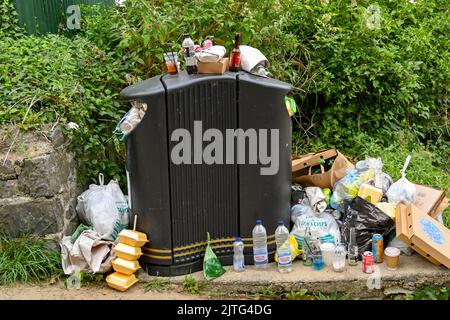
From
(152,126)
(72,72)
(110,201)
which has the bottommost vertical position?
(110,201)

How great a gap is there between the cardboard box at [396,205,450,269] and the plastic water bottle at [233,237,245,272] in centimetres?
112

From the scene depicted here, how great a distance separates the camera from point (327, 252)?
3.87 m

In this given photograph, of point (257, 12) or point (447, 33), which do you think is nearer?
point (257, 12)

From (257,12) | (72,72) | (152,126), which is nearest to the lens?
(152,126)

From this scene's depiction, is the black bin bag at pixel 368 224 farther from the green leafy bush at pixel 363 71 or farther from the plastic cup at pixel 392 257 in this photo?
the green leafy bush at pixel 363 71

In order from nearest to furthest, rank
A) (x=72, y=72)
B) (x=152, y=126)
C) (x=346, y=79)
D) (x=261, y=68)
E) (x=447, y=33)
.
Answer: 1. (x=152, y=126)
2. (x=261, y=68)
3. (x=72, y=72)
4. (x=346, y=79)
5. (x=447, y=33)

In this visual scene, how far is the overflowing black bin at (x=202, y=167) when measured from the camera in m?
3.61

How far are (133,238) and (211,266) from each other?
0.58 metres

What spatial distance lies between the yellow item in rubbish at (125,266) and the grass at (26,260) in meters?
0.46

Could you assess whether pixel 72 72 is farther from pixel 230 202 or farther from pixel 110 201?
pixel 230 202

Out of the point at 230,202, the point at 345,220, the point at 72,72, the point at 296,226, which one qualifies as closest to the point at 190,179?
the point at 230,202

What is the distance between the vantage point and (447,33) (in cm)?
657

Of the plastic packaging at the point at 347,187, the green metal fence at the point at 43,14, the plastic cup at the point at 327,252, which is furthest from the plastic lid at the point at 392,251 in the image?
the green metal fence at the point at 43,14

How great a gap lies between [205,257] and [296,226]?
78cm
